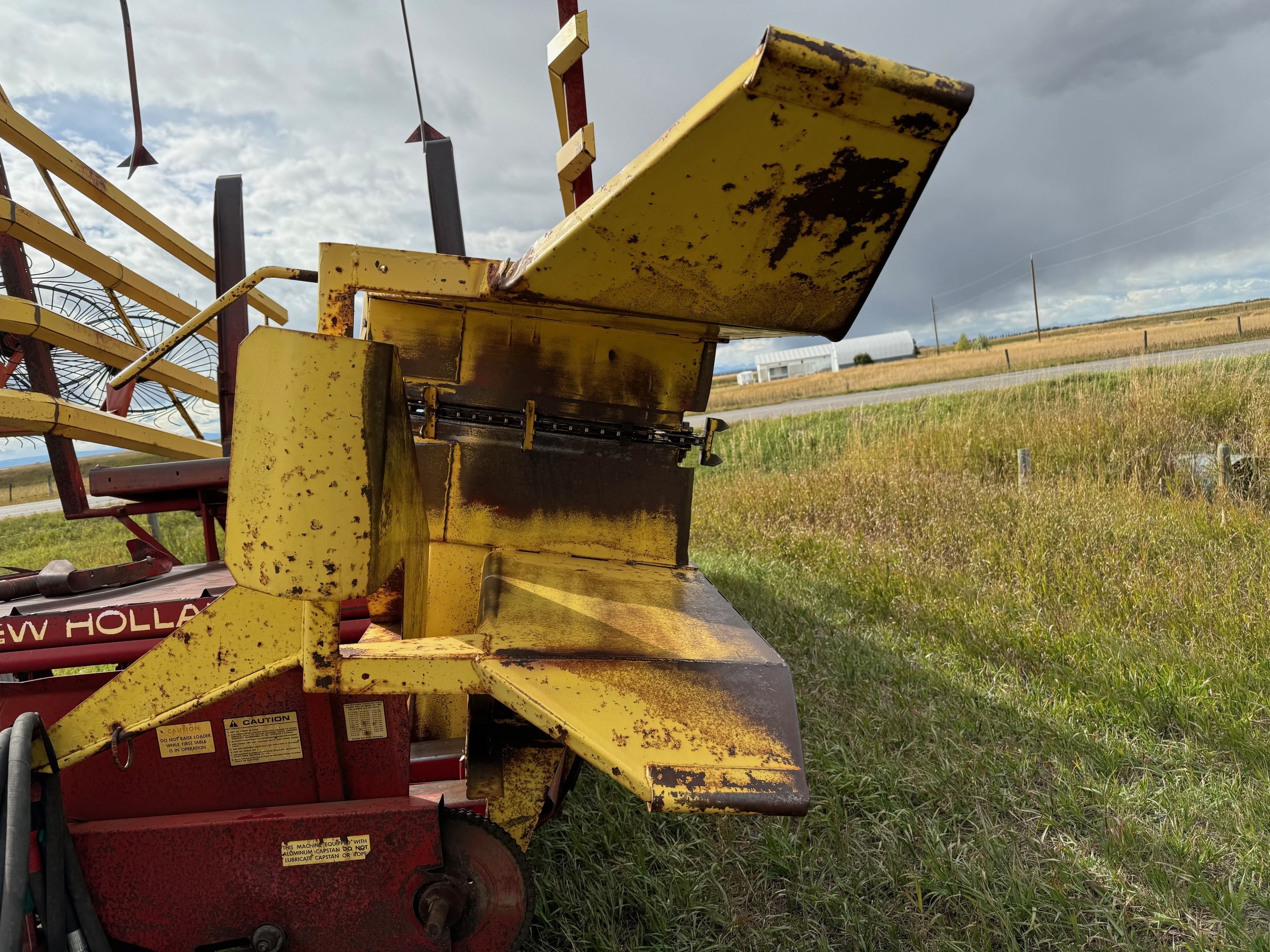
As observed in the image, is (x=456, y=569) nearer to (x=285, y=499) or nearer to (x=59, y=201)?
(x=285, y=499)

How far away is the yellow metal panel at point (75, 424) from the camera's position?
287 centimetres

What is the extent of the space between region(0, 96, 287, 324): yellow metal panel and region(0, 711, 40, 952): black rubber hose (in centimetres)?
290

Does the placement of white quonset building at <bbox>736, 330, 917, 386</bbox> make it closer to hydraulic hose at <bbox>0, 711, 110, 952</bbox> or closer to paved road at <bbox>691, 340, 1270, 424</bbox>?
paved road at <bbox>691, 340, 1270, 424</bbox>

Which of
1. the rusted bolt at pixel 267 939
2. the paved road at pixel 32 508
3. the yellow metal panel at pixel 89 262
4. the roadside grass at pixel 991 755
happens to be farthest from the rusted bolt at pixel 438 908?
the paved road at pixel 32 508

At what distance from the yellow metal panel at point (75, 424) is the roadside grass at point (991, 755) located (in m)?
2.47

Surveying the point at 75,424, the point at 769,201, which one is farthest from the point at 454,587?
the point at 75,424

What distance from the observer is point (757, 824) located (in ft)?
8.19

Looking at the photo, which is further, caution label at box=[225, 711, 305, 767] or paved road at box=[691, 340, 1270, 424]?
paved road at box=[691, 340, 1270, 424]

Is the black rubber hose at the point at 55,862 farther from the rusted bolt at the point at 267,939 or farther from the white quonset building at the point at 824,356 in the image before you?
the white quonset building at the point at 824,356

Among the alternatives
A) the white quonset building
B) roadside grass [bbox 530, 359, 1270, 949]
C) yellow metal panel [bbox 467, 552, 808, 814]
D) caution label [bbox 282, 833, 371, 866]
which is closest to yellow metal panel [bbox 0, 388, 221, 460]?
caution label [bbox 282, 833, 371, 866]

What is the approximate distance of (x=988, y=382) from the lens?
50.2 ft

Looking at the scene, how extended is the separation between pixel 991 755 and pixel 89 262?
4.99 m

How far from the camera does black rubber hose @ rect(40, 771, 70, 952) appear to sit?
1.45m

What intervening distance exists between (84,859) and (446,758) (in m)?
0.76
